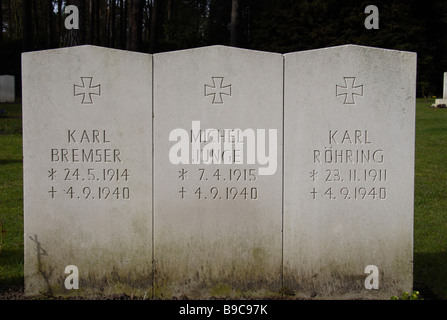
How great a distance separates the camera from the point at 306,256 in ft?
14.5

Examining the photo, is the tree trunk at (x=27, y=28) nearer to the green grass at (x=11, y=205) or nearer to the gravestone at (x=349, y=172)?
the green grass at (x=11, y=205)

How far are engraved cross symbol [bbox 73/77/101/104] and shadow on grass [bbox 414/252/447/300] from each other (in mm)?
3289

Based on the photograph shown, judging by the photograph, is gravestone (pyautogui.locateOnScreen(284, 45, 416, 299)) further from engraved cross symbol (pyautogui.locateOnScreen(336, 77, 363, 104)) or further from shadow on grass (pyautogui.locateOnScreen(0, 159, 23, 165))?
shadow on grass (pyautogui.locateOnScreen(0, 159, 23, 165))

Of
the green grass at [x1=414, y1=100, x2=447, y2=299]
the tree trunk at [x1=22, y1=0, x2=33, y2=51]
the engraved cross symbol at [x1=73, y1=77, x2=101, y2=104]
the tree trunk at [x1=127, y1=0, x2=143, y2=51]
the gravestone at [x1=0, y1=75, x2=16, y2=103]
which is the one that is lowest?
the green grass at [x1=414, y1=100, x2=447, y2=299]

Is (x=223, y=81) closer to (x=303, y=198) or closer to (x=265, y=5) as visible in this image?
(x=303, y=198)

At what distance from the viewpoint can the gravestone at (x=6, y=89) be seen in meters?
21.0

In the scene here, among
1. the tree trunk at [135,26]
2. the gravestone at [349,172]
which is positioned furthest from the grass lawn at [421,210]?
the tree trunk at [135,26]

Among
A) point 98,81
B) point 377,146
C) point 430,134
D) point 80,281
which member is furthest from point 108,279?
point 430,134

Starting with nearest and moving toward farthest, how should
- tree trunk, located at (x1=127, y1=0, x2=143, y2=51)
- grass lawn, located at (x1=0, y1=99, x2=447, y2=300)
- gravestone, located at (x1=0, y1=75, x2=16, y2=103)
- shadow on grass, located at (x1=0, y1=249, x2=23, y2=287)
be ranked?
shadow on grass, located at (x1=0, y1=249, x2=23, y2=287) < grass lawn, located at (x1=0, y1=99, x2=447, y2=300) < tree trunk, located at (x1=127, y1=0, x2=143, y2=51) < gravestone, located at (x1=0, y1=75, x2=16, y2=103)

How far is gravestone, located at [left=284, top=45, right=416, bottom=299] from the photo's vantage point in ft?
14.3

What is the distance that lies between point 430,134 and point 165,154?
10499mm

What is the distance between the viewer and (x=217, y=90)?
438cm

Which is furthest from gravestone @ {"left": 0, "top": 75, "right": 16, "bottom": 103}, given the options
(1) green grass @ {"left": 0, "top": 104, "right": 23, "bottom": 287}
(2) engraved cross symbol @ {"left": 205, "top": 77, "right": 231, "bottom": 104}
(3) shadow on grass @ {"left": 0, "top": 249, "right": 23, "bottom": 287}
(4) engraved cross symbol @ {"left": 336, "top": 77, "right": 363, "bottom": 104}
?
(4) engraved cross symbol @ {"left": 336, "top": 77, "right": 363, "bottom": 104}

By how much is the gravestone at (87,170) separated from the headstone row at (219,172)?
1cm
